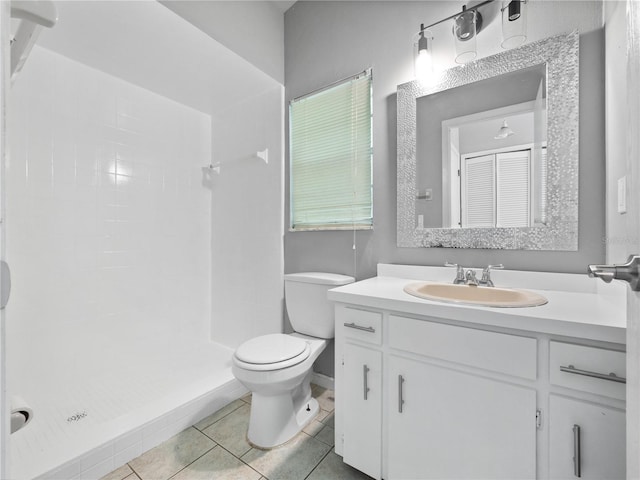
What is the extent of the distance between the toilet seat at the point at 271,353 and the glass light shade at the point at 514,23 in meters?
1.73

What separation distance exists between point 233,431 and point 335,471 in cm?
58

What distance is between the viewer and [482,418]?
3.01 ft

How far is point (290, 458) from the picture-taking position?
4.45ft

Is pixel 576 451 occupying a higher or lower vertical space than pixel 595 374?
lower

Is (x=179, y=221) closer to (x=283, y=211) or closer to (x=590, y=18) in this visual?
(x=283, y=211)

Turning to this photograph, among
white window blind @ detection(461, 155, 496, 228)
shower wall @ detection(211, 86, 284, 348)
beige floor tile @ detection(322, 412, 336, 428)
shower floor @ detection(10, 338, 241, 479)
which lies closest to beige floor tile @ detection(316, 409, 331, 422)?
beige floor tile @ detection(322, 412, 336, 428)

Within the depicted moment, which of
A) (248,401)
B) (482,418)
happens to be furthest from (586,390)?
(248,401)

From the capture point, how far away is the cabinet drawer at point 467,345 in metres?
0.86

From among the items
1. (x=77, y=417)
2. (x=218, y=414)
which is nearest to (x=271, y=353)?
(x=218, y=414)

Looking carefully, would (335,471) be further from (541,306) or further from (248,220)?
(248,220)

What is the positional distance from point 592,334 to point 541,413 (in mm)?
269

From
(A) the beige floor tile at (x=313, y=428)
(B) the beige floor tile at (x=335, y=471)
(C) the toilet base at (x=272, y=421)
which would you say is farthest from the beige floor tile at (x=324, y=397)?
(B) the beige floor tile at (x=335, y=471)

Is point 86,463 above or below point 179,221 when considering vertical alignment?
below

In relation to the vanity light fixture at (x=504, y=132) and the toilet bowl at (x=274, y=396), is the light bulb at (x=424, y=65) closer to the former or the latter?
the vanity light fixture at (x=504, y=132)
